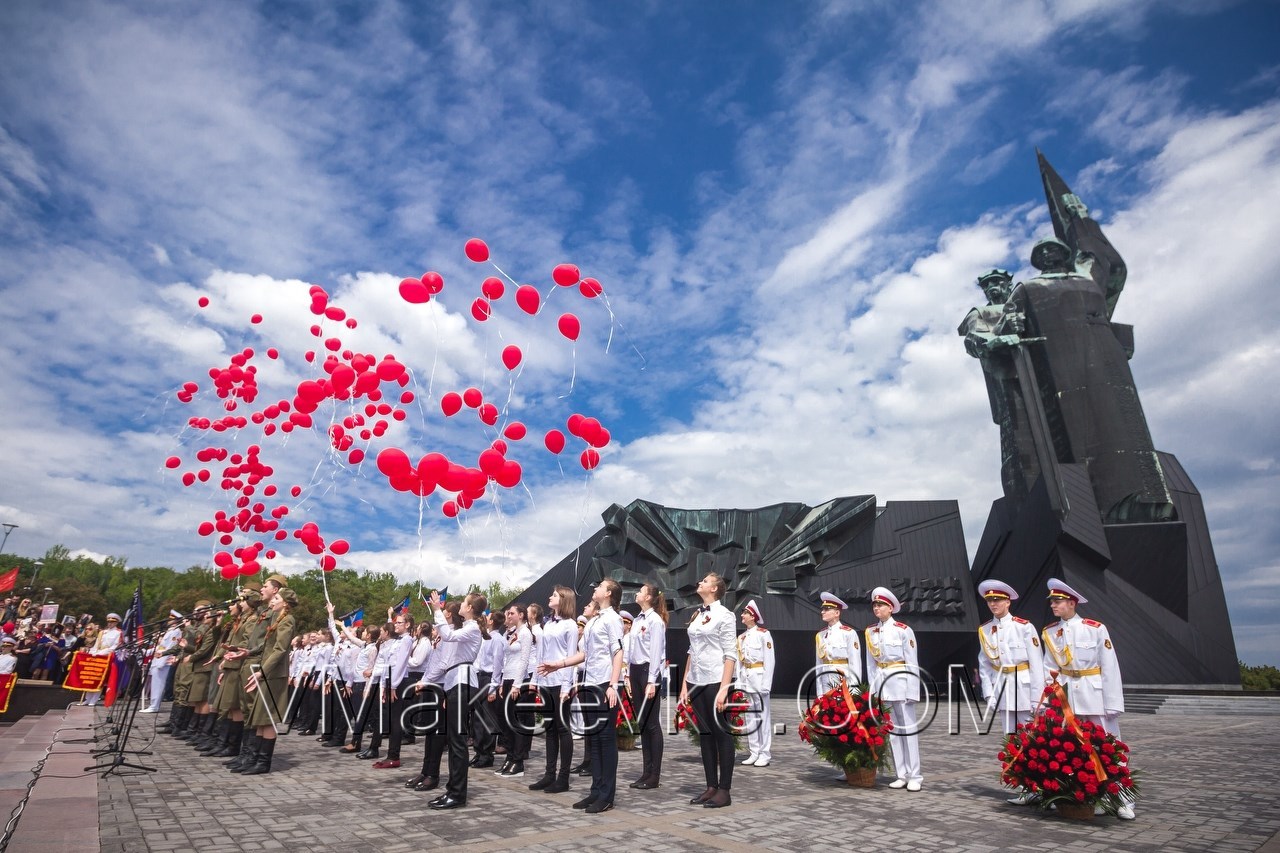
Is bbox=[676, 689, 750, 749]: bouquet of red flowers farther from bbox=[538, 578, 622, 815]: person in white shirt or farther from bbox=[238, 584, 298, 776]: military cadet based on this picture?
bbox=[238, 584, 298, 776]: military cadet

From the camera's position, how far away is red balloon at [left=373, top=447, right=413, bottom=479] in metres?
9.98

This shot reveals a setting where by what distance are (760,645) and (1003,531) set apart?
1858 centimetres

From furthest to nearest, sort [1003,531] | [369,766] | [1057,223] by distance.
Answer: [1057,223]
[1003,531]
[369,766]

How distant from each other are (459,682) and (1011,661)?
5232mm

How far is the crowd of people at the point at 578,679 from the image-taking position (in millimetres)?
5938

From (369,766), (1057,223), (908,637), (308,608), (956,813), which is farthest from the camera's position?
(308,608)

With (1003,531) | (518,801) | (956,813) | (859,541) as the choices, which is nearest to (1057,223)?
(1003,531)

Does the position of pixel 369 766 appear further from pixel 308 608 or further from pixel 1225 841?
pixel 308 608

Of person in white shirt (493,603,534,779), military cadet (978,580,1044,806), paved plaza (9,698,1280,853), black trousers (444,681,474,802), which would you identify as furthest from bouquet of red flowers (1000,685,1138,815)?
person in white shirt (493,603,534,779)

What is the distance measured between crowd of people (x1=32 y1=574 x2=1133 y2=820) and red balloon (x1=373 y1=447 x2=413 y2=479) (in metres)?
2.01

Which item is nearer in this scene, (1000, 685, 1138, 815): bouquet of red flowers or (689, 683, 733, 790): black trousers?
(1000, 685, 1138, 815): bouquet of red flowers

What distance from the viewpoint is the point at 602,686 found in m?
6.21

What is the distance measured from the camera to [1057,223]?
1011 inches

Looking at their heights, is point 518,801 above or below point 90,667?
below
